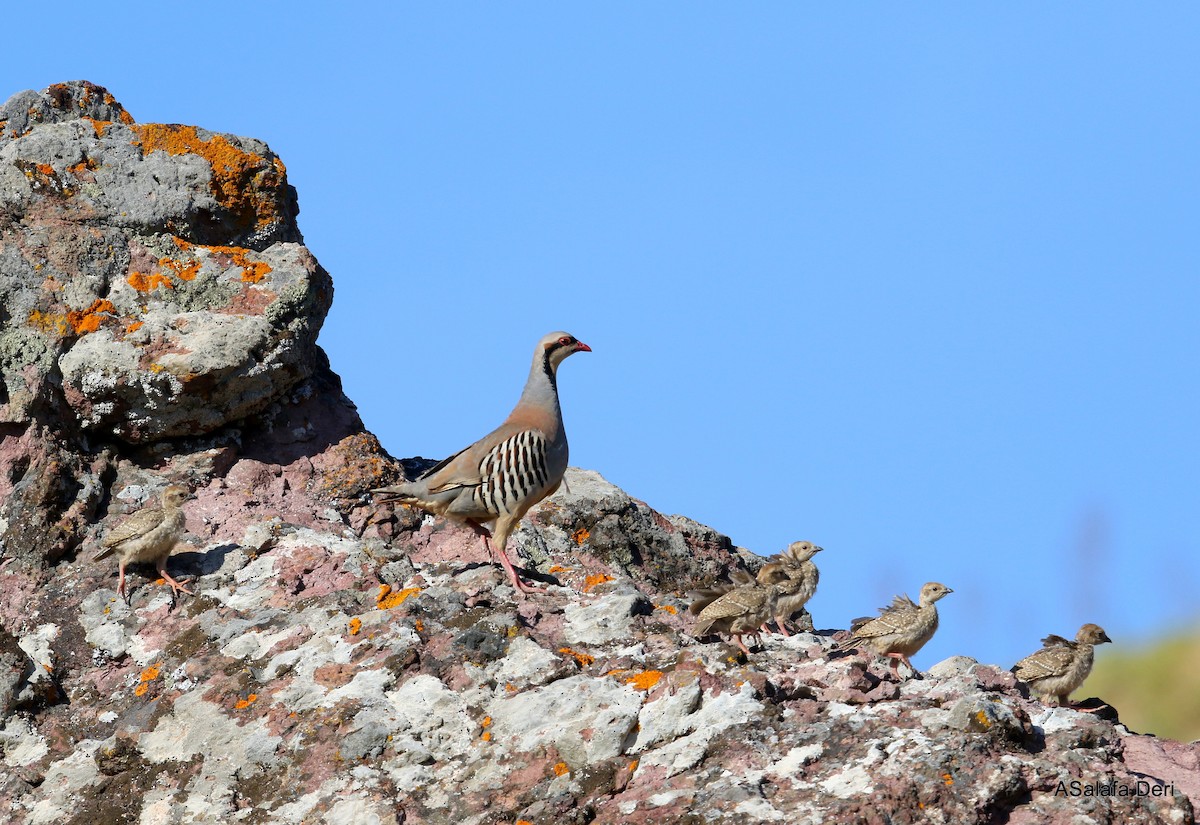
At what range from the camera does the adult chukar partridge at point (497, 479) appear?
930cm

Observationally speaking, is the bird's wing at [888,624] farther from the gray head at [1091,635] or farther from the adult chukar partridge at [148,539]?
the adult chukar partridge at [148,539]

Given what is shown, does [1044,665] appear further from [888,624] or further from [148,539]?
[148,539]

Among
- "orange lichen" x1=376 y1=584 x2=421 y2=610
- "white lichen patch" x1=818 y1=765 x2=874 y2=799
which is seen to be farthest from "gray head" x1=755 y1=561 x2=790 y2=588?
"white lichen patch" x1=818 y1=765 x2=874 y2=799

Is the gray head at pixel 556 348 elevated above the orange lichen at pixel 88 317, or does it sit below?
above

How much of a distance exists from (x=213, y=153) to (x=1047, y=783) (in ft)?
22.6

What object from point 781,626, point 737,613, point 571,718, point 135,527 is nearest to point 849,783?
Answer: point 571,718

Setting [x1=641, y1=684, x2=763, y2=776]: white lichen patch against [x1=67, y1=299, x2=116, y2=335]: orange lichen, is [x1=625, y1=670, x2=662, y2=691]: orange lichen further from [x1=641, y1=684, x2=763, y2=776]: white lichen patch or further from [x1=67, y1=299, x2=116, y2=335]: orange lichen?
[x1=67, y1=299, x2=116, y2=335]: orange lichen

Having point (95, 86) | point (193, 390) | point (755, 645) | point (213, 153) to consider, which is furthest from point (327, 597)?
point (95, 86)

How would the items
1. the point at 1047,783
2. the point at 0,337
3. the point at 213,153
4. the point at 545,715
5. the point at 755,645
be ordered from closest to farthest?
the point at 1047,783 < the point at 545,715 < the point at 755,645 < the point at 0,337 < the point at 213,153

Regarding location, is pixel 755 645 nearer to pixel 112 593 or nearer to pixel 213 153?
pixel 112 593

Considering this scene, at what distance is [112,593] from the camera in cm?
867

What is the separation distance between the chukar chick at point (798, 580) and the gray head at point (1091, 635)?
1770 mm

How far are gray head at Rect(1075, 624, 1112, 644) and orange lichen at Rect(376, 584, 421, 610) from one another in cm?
398

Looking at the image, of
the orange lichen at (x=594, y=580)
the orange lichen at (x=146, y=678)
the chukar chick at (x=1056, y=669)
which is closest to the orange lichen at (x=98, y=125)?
the orange lichen at (x=146, y=678)
